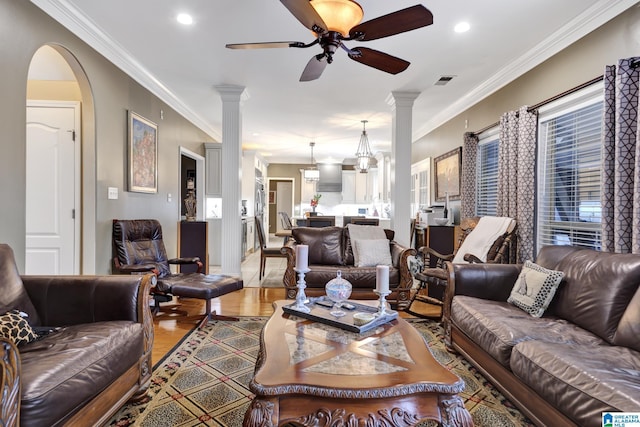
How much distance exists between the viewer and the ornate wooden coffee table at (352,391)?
1330mm

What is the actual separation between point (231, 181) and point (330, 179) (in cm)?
581

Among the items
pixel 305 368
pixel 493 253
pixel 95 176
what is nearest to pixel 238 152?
pixel 95 176

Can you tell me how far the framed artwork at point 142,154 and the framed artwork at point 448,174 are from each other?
14.8 ft

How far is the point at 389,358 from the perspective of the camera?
63.9 inches

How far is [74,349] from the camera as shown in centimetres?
157

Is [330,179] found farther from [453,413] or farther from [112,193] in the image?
[453,413]

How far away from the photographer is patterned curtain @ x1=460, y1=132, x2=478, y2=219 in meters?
5.01

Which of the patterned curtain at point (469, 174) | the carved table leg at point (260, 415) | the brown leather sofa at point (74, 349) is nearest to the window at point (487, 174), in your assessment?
the patterned curtain at point (469, 174)

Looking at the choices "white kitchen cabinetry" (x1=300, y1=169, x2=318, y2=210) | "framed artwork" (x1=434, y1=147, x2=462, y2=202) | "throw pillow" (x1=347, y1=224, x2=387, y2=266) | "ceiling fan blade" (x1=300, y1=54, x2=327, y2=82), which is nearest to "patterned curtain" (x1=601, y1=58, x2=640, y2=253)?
"ceiling fan blade" (x1=300, y1=54, x2=327, y2=82)

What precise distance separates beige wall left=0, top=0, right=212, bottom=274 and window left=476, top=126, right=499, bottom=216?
4596 millimetres

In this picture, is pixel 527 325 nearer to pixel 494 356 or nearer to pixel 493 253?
pixel 494 356

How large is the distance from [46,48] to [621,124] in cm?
481

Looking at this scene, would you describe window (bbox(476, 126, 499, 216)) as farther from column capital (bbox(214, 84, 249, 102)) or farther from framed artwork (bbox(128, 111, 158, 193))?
framed artwork (bbox(128, 111, 158, 193))

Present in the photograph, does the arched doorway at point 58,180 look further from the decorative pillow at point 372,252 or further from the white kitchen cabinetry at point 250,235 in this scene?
the white kitchen cabinetry at point 250,235
